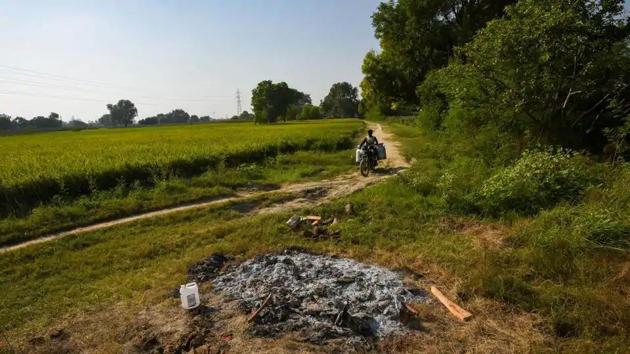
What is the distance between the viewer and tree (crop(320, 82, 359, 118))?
3794 inches

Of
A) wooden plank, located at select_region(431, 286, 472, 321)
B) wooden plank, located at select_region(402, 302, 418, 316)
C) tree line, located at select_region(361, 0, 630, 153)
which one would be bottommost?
wooden plank, located at select_region(431, 286, 472, 321)

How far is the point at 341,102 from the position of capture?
9719cm

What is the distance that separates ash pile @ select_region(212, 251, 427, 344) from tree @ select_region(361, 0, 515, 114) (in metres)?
19.2

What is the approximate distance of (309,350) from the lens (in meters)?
3.93

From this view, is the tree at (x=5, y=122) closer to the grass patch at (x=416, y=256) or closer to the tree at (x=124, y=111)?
the tree at (x=124, y=111)

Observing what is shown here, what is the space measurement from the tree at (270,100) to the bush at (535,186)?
65.9m

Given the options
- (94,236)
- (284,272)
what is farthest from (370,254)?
(94,236)

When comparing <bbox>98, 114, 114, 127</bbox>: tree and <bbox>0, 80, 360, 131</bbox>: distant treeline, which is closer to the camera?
<bbox>0, 80, 360, 131</bbox>: distant treeline

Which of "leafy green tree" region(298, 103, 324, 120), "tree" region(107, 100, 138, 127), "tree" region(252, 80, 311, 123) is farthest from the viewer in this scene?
"tree" region(107, 100, 138, 127)

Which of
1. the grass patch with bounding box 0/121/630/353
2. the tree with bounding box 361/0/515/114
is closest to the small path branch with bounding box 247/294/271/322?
the grass patch with bounding box 0/121/630/353

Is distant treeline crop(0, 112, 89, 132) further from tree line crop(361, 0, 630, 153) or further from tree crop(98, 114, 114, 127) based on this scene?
tree line crop(361, 0, 630, 153)

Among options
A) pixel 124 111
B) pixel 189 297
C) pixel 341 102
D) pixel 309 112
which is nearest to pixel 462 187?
pixel 189 297

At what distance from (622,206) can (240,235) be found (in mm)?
6822

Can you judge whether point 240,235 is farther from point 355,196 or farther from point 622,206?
point 622,206
